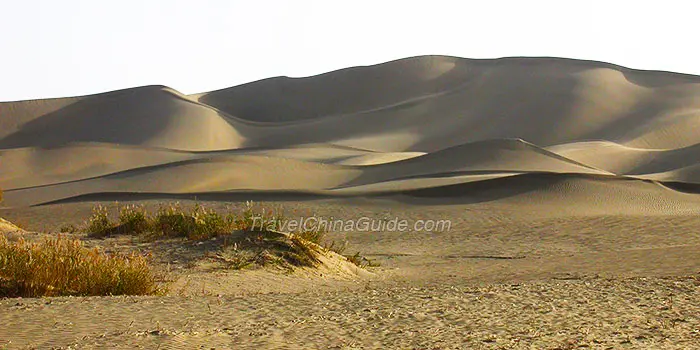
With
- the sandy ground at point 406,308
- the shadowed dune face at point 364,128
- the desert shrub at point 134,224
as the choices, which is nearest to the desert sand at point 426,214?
the sandy ground at point 406,308

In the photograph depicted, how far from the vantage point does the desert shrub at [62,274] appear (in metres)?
10.3

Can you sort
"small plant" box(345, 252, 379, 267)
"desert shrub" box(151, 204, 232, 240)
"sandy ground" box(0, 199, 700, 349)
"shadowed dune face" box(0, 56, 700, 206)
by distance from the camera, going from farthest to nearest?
"shadowed dune face" box(0, 56, 700, 206) < "desert shrub" box(151, 204, 232, 240) < "small plant" box(345, 252, 379, 267) < "sandy ground" box(0, 199, 700, 349)

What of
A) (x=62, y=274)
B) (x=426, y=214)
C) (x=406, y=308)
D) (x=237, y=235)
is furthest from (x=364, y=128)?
(x=406, y=308)

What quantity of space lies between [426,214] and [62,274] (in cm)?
1673

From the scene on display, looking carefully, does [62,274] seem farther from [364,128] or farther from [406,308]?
[364,128]

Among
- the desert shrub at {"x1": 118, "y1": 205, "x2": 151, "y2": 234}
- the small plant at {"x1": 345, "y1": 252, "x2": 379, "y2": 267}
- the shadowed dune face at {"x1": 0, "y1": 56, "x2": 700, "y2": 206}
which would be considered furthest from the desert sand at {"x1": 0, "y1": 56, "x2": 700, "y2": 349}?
the desert shrub at {"x1": 118, "y1": 205, "x2": 151, "y2": 234}

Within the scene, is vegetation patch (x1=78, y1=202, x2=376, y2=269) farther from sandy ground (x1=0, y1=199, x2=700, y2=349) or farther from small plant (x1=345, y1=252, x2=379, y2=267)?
sandy ground (x1=0, y1=199, x2=700, y2=349)

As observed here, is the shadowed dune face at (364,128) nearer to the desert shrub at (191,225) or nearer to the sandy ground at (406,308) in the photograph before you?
the desert shrub at (191,225)

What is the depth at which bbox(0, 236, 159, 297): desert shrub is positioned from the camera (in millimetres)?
10281

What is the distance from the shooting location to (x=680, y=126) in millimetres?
76750

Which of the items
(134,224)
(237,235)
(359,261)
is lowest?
(359,261)

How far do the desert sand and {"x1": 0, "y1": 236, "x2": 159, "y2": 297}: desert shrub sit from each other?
0.68 metres

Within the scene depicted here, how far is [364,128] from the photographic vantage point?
89938 mm

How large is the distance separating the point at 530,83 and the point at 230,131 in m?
29.3
